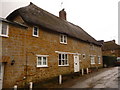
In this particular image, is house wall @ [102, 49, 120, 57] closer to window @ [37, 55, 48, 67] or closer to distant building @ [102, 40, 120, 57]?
distant building @ [102, 40, 120, 57]

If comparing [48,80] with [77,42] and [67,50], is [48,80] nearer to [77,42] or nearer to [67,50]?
[67,50]

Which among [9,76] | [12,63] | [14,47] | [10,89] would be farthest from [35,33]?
[10,89]

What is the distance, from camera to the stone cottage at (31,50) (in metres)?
8.64

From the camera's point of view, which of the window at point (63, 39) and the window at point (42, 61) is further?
the window at point (63, 39)

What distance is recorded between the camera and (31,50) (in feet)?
34.5

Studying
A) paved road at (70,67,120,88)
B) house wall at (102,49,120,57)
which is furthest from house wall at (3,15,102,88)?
house wall at (102,49,120,57)

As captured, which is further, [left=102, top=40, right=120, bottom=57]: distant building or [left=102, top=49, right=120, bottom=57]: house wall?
[left=102, top=40, right=120, bottom=57]: distant building

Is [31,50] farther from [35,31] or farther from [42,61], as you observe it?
[35,31]

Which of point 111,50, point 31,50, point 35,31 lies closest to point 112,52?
point 111,50

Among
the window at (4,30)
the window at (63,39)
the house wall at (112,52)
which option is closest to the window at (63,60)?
the window at (63,39)

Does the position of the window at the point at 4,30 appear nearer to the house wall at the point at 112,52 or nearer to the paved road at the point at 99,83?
the paved road at the point at 99,83

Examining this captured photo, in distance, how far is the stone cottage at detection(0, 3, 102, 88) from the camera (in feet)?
28.3

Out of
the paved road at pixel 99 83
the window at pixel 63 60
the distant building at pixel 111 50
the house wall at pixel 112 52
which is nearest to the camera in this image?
the paved road at pixel 99 83

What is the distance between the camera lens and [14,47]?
9172mm
